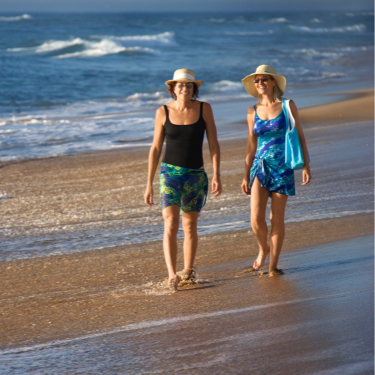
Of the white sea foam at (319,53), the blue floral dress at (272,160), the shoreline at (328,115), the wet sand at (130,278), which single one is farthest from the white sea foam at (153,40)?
the blue floral dress at (272,160)

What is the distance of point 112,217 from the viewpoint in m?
6.20

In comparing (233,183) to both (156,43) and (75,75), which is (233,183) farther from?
(156,43)

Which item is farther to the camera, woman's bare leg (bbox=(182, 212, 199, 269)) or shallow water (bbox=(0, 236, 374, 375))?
woman's bare leg (bbox=(182, 212, 199, 269))

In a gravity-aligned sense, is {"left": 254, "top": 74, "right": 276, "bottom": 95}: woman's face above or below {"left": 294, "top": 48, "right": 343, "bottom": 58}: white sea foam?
below

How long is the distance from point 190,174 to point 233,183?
3.18 metres

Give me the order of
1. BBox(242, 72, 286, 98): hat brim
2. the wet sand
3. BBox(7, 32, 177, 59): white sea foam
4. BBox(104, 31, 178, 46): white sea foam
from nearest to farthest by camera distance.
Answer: the wet sand → BBox(242, 72, 286, 98): hat brim → BBox(7, 32, 177, 59): white sea foam → BBox(104, 31, 178, 46): white sea foam

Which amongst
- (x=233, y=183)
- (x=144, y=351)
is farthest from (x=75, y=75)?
(x=144, y=351)

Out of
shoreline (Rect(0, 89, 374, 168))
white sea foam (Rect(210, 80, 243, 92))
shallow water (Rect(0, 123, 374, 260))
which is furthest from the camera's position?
white sea foam (Rect(210, 80, 243, 92))

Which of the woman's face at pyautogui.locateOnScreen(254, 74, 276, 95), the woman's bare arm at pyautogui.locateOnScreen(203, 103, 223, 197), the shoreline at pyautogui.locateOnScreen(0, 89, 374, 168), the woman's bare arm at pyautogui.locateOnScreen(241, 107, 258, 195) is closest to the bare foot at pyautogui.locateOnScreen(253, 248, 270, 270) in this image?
the woman's bare arm at pyautogui.locateOnScreen(241, 107, 258, 195)

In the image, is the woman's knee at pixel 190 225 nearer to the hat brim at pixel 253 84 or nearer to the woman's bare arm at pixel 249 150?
the woman's bare arm at pixel 249 150

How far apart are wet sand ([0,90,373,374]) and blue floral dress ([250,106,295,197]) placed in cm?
74

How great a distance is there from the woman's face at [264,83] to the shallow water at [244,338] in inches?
58.9

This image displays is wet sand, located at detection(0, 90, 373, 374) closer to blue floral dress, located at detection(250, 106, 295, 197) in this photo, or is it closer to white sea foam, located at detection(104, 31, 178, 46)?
blue floral dress, located at detection(250, 106, 295, 197)

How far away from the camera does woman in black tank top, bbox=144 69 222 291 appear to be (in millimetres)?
4219
